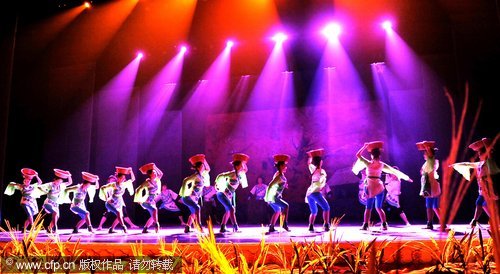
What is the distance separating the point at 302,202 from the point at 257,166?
163 cm

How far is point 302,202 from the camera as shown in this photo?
35.1 ft

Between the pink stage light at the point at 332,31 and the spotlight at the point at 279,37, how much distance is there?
1054 millimetres

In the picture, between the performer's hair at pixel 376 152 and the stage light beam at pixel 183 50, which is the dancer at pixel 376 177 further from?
the stage light beam at pixel 183 50

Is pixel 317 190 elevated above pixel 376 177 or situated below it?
below

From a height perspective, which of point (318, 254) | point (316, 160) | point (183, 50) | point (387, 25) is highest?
point (387, 25)

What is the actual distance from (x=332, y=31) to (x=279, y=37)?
4.59 feet

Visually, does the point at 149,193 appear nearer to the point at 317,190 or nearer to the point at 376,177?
the point at 317,190

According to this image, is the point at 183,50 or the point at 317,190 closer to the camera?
the point at 317,190

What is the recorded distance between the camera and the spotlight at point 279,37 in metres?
9.94

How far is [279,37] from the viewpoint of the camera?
33.4 ft

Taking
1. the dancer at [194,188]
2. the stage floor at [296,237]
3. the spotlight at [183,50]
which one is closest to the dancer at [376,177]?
the stage floor at [296,237]

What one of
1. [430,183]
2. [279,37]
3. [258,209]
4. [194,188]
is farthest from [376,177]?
[279,37]

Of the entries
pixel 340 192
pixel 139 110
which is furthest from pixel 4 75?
pixel 340 192

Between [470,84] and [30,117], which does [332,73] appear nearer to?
[470,84]
